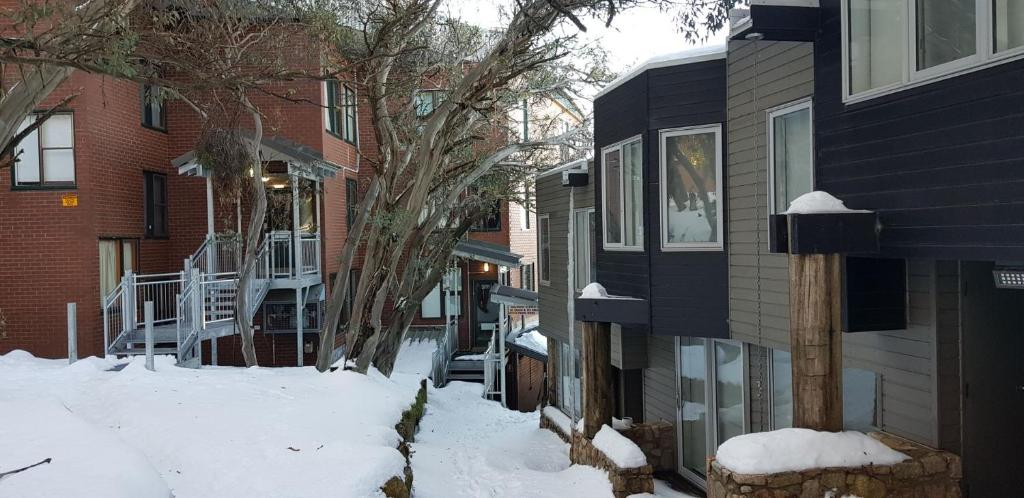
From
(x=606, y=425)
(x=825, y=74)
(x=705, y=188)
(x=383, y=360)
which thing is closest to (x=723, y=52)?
(x=705, y=188)

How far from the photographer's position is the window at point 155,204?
1800 centimetres

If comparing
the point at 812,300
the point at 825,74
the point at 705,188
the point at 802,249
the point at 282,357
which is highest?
the point at 825,74

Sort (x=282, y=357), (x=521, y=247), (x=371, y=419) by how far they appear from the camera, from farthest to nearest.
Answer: (x=521, y=247) → (x=282, y=357) → (x=371, y=419)

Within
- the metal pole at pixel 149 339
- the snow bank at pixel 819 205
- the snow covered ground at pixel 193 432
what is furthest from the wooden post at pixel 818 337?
the metal pole at pixel 149 339

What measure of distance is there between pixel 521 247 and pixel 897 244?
2112 centimetres

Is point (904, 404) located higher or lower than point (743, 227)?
lower

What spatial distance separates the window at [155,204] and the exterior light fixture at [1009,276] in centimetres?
1687

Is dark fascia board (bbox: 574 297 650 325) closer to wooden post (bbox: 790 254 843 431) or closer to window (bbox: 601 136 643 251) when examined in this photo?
window (bbox: 601 136 643 251)

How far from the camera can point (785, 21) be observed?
22.6ft

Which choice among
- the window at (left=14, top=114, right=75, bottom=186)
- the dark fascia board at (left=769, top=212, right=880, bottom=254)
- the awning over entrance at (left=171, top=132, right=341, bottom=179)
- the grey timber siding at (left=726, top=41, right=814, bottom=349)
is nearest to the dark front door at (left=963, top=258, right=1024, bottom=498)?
the dark fascia board at (left=769, top=212, right=880, bottom=254)

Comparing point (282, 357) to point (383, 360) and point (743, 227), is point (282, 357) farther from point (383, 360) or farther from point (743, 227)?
point (743, 227)

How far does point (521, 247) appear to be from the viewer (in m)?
27.0

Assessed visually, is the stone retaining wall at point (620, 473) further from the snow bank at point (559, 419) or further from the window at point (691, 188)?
the snow bank at point (559, 419)

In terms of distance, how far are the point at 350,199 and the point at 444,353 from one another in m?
5.07
